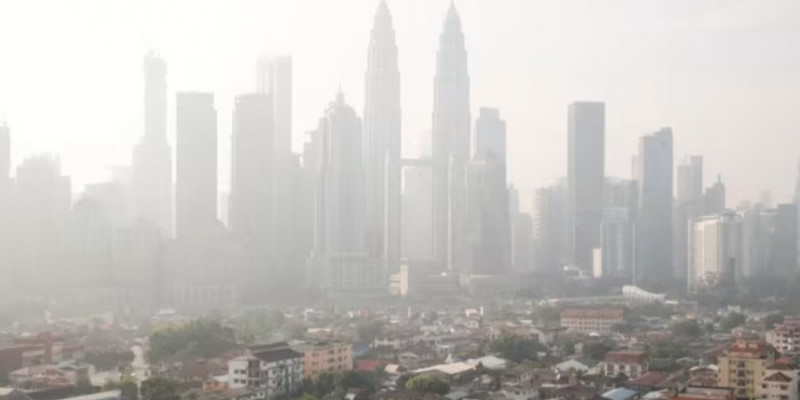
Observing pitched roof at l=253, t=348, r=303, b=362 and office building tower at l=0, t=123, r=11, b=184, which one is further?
office building tower at l=0, t=123, r=11, b=184

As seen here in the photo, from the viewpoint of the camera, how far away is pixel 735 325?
45.7 feet

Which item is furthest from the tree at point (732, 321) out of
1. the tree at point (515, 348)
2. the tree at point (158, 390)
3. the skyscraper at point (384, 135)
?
the skyscraper at point (384, 135)

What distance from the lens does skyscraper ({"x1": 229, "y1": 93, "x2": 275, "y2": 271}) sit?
66.8ft

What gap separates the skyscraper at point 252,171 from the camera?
20359mm

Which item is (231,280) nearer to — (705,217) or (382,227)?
(382,227)

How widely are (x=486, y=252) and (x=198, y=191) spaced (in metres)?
5.64

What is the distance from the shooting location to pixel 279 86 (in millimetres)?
22406

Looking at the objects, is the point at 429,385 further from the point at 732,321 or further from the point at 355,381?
the point at 732,321

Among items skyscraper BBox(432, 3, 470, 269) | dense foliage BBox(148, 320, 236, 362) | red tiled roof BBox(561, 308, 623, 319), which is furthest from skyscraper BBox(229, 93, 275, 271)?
dense foliage BBox(148, 320, 236, 362)

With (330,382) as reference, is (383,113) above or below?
above

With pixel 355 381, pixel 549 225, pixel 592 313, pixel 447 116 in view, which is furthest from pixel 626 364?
pixel 549 225

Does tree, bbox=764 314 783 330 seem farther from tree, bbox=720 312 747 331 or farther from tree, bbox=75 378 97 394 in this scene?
tree, bbox=75 378 97 394

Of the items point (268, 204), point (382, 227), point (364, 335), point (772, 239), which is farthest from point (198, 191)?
point (772, 239)

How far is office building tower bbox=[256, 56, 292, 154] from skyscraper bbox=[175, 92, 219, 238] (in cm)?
237
